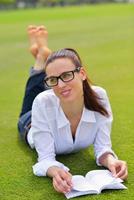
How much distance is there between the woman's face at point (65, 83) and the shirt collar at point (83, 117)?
0.14 meters

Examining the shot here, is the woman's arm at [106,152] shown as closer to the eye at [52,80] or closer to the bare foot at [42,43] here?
the eye at [52,80]

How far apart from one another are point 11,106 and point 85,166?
250 cm

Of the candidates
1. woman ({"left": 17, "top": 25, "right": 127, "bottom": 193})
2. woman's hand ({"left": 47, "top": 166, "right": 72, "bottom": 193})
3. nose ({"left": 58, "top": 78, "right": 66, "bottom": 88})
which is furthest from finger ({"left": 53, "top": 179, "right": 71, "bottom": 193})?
nose ({"left": 58, "top": 78, "right": 66, "bottom": 88})

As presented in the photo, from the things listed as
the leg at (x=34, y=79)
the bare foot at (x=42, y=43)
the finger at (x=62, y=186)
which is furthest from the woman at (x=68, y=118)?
the bare foot at (x=42, y=43)

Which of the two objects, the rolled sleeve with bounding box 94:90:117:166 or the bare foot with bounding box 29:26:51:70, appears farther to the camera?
the bare foot with bounding box 29:26:51:70

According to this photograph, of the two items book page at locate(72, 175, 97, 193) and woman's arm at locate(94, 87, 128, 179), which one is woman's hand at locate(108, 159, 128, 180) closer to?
woman's arm at locate(94, 87, 128, 179)

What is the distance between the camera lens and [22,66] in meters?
9.79

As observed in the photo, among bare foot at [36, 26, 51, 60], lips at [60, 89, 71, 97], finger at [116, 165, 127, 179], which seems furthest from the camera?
bare foot at [36, 26, 51, 60]

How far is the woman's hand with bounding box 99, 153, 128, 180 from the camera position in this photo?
338 centimetres

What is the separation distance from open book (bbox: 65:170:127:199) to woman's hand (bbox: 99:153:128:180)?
45 millimetres

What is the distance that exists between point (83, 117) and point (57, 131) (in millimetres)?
227

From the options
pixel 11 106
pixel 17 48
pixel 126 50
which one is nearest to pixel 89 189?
pixel 11 106

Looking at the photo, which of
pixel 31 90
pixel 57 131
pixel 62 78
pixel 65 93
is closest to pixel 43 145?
pixel 57 131

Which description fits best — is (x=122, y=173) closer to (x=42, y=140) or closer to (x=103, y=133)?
(x=103, y=133)
